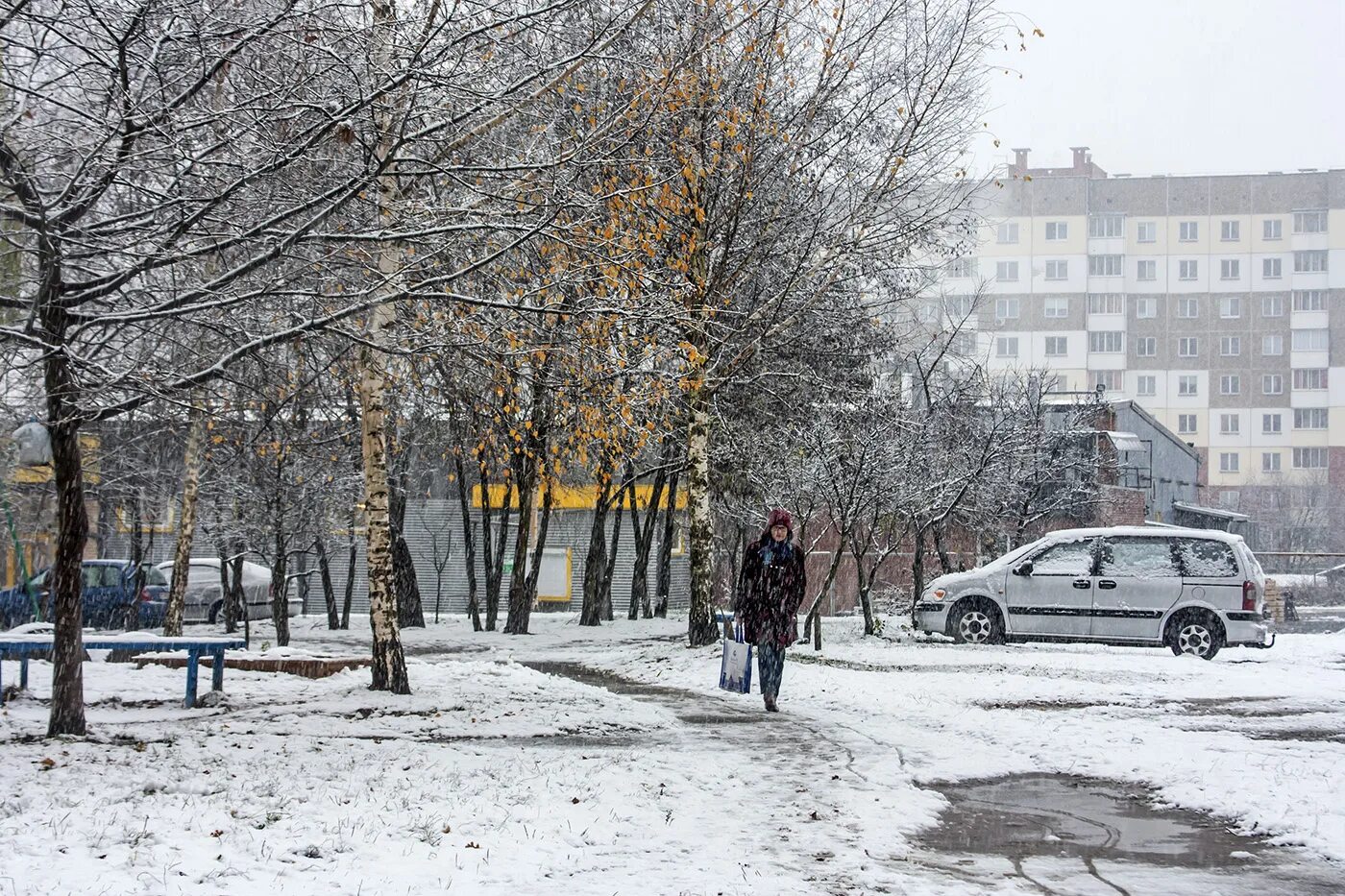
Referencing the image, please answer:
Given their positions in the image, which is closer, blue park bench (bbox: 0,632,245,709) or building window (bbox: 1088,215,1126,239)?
blue park bench (bbox: 0,632,245,709)

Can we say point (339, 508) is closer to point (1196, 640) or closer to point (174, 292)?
point (1196, 640)

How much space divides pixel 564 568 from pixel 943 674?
27802mm

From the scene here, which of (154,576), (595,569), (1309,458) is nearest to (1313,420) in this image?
(1309,458)

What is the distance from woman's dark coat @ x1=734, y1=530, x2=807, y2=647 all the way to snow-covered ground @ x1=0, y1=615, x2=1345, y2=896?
766mm

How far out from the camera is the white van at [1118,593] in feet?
61.4

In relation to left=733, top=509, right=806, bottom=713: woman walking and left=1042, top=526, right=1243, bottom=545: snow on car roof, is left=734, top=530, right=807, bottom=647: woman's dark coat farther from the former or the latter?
left=1042, top=526, right=1243, bottom=545: snow on car roof

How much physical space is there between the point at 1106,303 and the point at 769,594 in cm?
8822

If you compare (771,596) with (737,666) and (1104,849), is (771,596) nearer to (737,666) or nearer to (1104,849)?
(737,666)

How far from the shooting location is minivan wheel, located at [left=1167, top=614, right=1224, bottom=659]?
61.6ft

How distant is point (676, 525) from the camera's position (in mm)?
40000

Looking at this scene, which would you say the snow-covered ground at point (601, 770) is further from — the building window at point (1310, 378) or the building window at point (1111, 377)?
the building window at point (1310, 378)

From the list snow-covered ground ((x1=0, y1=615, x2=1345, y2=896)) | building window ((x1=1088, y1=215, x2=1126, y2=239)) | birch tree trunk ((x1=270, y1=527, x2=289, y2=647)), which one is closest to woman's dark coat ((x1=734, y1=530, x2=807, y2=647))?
snow-covered ground ((x1=0, y1=615, x2=1345, y2=896))

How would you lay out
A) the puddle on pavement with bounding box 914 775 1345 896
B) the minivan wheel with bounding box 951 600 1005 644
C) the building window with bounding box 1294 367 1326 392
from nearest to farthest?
the puddle on pavement with bounding box 914 775 1345 896, the minivan wheel with bounding box 951 600 1005 644, the building window with bounding box 1294 367 1326 392

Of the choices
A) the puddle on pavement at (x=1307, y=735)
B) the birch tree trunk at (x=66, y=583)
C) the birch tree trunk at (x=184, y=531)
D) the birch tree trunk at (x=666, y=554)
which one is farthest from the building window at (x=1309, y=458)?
the birch tree trunk at (x=66, y=583)
